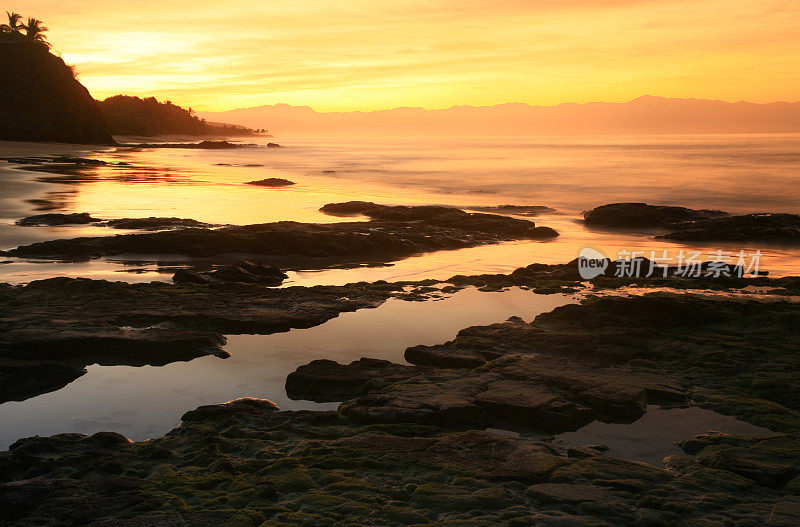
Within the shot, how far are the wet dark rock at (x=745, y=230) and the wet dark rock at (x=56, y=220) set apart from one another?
15.5 meters

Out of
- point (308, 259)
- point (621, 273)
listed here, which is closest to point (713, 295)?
point (621, 273)

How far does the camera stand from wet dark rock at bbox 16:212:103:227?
15861 millimetres

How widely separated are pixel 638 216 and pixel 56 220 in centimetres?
1711

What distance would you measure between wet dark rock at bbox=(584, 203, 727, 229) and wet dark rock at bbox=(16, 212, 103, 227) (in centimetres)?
1527

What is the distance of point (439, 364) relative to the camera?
6.60m

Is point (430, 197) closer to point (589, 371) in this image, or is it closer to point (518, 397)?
point (589, 371)

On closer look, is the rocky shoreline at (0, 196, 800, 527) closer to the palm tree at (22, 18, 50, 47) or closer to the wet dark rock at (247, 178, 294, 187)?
the wet dark rock at (247, 178, 294, 187)

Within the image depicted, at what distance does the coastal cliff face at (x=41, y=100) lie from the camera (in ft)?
186

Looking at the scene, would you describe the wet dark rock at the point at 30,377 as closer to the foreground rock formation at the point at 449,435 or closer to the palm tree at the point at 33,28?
the foreground rock formation at the point at 449,435

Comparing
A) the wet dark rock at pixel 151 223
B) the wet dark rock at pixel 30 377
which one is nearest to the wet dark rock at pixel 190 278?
the wet dark rock at pixel 30 377

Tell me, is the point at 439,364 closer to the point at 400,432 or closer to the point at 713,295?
the point at 400,432

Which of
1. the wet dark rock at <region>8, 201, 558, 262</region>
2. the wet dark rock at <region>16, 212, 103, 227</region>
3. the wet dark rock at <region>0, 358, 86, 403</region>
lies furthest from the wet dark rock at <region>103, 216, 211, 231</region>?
the wet dark rock at <region>0, 358, 86, 403</region>

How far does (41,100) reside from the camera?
5947cm

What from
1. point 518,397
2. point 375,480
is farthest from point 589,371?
point 375,480
